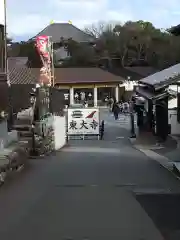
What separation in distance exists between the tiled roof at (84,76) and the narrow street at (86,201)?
1987 inches

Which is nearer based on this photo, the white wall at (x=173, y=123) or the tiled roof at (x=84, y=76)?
the white wall at (x=173, y=123)

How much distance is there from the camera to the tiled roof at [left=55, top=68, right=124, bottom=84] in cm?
6994

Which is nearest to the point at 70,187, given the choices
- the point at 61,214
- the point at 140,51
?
the point at 61,214

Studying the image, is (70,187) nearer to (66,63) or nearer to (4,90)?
(4,90)

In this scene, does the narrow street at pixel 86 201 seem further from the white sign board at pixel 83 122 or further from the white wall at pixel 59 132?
the white sign board at pixel 83 122

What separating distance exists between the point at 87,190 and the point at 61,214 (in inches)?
126

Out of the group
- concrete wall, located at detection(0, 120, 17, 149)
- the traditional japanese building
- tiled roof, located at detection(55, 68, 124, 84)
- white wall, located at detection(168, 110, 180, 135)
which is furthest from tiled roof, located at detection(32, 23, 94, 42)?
concrete wall, located at detection(0, 120, 17, 149)

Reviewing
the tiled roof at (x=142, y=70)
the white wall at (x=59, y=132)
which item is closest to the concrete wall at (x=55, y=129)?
the white wall at (x=59, y=132)

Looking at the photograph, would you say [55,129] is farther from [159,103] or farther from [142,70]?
[142,70]

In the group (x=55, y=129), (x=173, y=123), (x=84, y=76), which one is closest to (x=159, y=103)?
(x=173, y=123)

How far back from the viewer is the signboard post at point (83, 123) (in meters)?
37.8

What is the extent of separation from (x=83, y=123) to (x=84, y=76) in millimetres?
33553

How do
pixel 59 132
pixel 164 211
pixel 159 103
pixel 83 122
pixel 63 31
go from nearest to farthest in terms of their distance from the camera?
pixel 164 211 < pixel 59 132 < pixel 159 103 < pixel 83 122 < pixel 63 31

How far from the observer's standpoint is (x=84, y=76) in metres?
71.0
